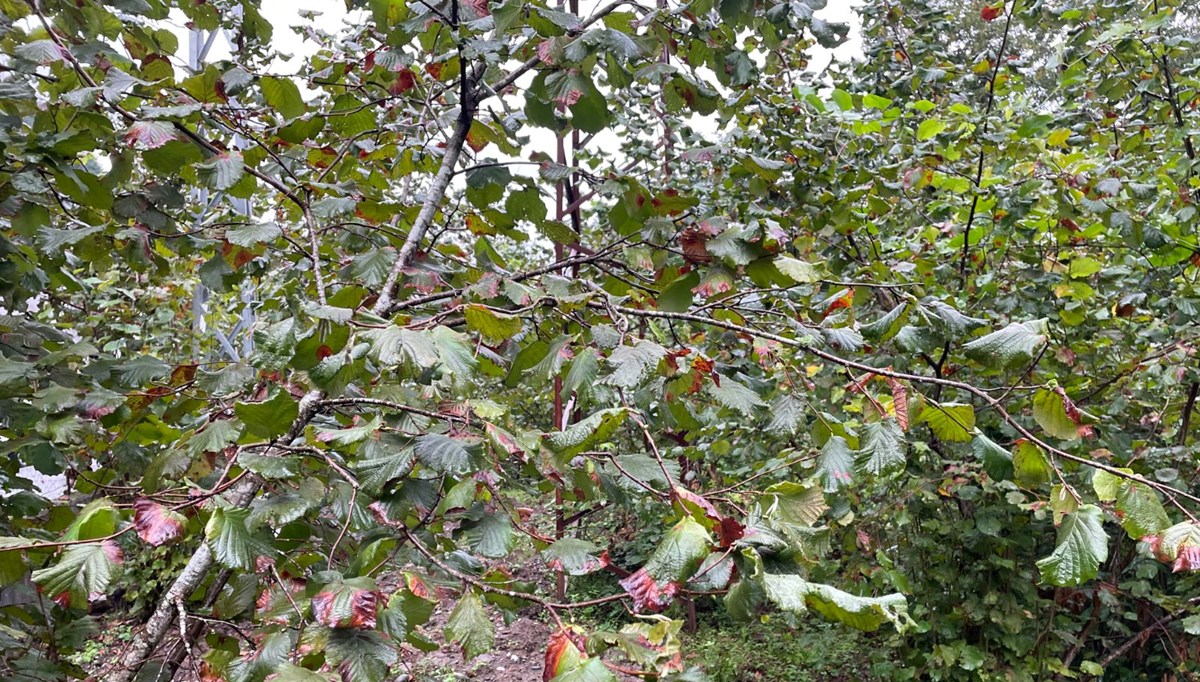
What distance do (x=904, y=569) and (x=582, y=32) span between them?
2.60m

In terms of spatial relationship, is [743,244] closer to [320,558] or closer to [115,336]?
[320,558]

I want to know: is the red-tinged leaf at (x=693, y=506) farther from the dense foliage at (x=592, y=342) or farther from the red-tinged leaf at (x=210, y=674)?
the red-tinged leaf at (x=210, y=674)

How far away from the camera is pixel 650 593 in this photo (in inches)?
27.9

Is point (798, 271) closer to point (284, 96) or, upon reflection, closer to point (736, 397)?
point (736, 397)

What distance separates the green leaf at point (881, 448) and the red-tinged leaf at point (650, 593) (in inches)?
13.3

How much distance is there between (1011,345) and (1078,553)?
0.26 metres

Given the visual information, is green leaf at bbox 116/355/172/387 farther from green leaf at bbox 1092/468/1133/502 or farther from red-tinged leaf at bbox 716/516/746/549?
green leaf at bbox 1092/468/1133/502

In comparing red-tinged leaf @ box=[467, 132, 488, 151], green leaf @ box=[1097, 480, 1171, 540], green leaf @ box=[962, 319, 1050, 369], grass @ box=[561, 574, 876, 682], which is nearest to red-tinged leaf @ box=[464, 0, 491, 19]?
red-tinged leaf @ box=[467, 132, 488, 151]

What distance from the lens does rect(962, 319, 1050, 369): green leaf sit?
3.05 feet

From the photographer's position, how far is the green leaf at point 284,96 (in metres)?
1.38

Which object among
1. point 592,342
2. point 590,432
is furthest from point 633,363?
point 592,342

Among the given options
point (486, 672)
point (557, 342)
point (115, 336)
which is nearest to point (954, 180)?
point (557, 342)

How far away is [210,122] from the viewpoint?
129 centimetres

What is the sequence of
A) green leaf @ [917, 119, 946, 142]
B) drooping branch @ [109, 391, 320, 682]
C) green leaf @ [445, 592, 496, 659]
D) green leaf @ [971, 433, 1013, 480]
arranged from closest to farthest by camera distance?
green leaf @ [445, 592, 496, 659] → green leaf @ [971, 433, 1013, 480] → drooping branch @ [109, 391, 320, 682] → green leaf @ [917, 119, 946, 142]
